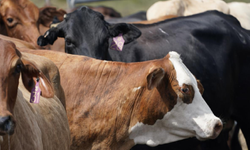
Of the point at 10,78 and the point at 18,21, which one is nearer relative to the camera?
the point at 10,78

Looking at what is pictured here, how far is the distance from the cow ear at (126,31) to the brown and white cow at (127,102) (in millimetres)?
1044

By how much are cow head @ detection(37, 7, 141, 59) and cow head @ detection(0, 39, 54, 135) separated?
1.65m

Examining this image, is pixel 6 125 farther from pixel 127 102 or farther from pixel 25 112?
pixel 127 102

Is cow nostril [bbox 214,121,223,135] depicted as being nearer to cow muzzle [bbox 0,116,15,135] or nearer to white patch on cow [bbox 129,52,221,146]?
white patch on cow [bbox 129,52,221,146]

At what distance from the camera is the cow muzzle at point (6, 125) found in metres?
2.03

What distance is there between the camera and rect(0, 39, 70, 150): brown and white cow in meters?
2.22

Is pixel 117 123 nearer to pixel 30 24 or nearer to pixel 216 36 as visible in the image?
pixel 216 36

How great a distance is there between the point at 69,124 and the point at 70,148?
19 cm

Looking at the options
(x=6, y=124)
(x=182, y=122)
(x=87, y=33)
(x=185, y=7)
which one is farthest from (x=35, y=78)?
(x=185, y=7)

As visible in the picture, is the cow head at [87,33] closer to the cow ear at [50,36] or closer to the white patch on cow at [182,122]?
the cow ear at [50,36]

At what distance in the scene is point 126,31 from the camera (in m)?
4.56

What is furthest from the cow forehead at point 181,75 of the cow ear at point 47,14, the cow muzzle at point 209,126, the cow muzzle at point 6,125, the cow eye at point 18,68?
the cow ear at point 47,14

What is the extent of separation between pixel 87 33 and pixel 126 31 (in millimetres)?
483

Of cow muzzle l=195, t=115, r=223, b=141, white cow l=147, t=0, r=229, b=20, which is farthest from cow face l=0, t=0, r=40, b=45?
cow muzzle l=195, t=115, r=223, b=141
